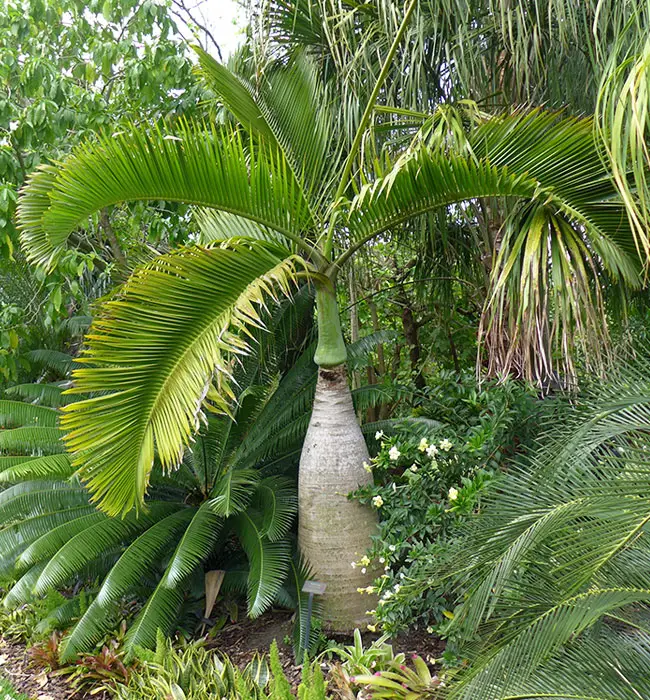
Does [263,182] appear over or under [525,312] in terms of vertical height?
over

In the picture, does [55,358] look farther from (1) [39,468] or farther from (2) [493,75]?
(2) [493,75]

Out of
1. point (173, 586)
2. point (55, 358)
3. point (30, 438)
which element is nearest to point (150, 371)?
point (173, 586)

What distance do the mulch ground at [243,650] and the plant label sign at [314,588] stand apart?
15.9 inches

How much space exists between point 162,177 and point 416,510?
2013mm

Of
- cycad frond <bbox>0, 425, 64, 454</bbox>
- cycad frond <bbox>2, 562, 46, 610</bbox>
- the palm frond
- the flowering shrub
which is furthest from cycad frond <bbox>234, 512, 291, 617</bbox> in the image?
the palm frond

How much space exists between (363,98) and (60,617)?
3.61 m

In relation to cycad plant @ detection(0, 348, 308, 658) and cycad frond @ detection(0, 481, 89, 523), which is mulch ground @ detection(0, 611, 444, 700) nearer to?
cycad plant @ detection(0, 348, 308, 658)

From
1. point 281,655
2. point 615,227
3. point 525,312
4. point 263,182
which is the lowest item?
point 281,655

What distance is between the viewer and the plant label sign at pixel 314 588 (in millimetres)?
3256

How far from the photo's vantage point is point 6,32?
4297 mm

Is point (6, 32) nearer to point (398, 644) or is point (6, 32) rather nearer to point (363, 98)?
point (363, 98)

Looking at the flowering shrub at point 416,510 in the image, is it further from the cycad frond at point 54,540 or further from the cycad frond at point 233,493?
the cycad frond at point 54,540

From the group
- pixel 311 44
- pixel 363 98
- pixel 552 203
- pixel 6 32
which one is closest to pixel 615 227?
pixel 552 203

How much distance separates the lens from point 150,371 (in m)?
2.60
